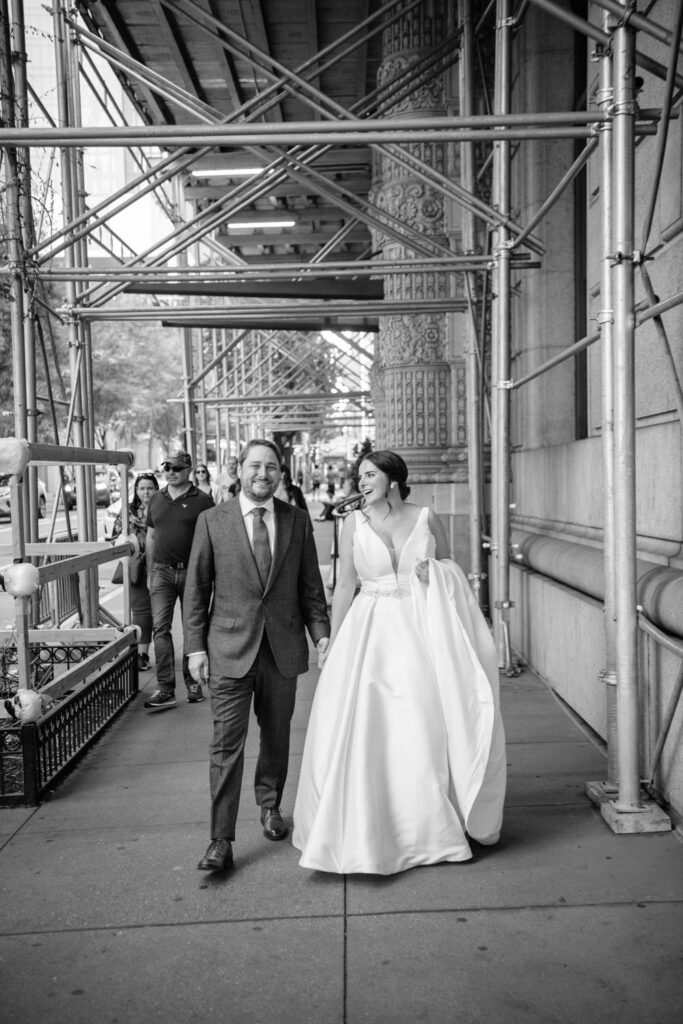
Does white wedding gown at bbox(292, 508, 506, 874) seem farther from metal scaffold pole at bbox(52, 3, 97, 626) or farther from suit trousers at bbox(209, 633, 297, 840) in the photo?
metal scaffold pole at bbox(52, 3, 97, 626)

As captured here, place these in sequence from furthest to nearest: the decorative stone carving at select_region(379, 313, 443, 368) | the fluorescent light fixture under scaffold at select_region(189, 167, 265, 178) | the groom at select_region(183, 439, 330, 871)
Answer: the fluorescent light fixture under scaffold at select_region(189, 167, 265, 178), the decorative stone carving at select_region(379, 313, 443, 368), the groom at select_region(183, 439, 330, 871)

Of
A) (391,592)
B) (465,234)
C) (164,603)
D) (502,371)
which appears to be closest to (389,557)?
(391,592)

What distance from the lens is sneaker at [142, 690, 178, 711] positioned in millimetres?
7738

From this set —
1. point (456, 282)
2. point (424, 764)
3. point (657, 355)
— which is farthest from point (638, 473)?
point (456, 282)

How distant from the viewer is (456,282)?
11.5 m

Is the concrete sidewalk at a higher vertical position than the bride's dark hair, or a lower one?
lower

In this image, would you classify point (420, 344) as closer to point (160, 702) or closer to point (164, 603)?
point (164, 603)

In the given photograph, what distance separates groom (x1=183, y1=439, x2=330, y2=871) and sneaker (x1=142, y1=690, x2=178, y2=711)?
10.2 ft

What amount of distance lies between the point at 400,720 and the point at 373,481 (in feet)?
3.65

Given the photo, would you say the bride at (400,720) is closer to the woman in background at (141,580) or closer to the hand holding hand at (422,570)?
the hand holding hand at (422,570)

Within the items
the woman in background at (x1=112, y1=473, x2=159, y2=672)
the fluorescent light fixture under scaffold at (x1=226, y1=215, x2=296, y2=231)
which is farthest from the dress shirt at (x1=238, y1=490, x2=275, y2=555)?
the fluorescent light fixture under scaffold at (x1=226, y1=215, x2=296, y2=231)

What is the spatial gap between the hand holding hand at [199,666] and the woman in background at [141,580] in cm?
449

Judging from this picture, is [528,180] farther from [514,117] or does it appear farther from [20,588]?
[20,588]

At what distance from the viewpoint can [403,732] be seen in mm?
4309
